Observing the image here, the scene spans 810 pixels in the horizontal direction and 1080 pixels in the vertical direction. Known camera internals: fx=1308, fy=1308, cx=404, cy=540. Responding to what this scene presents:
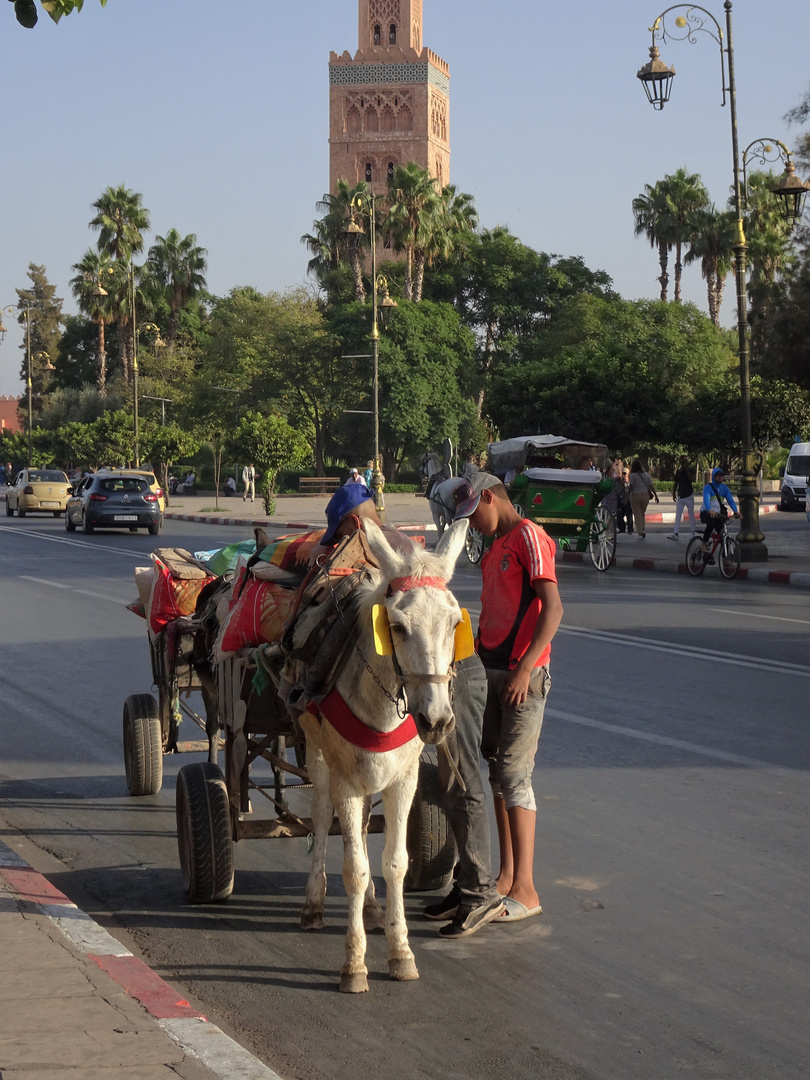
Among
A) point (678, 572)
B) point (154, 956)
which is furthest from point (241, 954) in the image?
point (678, 572)

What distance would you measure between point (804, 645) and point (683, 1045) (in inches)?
369

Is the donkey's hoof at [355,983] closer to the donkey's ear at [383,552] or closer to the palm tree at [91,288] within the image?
the donkey's ear at [383,552]

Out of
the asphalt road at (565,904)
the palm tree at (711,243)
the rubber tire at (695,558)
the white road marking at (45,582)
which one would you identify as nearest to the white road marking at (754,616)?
the asphalt road at (565,904)

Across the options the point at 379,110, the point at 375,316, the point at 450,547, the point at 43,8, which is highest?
the point at 379,110

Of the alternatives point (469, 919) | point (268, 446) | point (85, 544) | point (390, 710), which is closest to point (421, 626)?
point (390, 710)

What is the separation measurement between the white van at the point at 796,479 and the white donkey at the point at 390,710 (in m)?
41.1

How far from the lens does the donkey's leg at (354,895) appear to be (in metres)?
4.38

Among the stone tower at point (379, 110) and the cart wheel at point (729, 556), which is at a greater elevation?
the stone tower at point (379, 110)

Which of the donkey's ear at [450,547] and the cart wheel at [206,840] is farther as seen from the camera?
the cart wheel at [206,840]

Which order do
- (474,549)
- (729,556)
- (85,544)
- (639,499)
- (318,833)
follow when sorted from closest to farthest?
(318,833), (729,556), (474,549), (85,544), (639,499)

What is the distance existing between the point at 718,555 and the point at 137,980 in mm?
18235

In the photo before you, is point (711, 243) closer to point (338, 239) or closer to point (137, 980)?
point (338, 239)

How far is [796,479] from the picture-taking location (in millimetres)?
43969

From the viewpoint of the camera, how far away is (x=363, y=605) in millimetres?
4309
